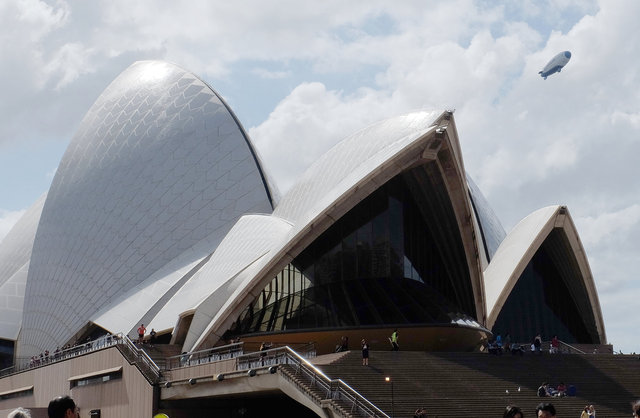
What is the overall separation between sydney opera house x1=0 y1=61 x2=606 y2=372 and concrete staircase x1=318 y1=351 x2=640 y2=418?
3.97 meters

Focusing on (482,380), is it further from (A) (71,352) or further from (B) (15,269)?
(B) (15,269)

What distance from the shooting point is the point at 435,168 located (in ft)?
94.9

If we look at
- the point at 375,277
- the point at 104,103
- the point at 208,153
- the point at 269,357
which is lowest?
the point at 269,357

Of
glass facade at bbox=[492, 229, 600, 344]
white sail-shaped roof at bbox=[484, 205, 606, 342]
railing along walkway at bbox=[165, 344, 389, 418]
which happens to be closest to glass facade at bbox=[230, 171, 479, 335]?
white sail-shaped roof at bbox=[484, 205, 606, 342]

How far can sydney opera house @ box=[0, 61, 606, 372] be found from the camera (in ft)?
88.3

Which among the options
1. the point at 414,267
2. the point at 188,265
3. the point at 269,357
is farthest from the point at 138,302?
the point at 269,357

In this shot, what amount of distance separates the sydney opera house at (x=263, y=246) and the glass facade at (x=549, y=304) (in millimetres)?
67

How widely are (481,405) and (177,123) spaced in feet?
75.3

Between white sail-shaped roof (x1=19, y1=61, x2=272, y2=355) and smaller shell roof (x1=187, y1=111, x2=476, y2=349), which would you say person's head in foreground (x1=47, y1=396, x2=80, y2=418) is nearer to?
smaller shell roof (x1=187, y1=111, x2=476, y2=349)

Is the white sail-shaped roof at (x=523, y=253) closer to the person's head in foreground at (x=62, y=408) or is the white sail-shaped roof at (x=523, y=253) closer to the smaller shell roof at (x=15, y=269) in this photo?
the smaller shell roof at (x=15, y=269)

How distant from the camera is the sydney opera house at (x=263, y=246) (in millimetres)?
26922

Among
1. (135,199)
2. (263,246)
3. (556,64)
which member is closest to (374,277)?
(263,246)

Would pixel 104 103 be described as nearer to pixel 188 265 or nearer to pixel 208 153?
pixel 208 153

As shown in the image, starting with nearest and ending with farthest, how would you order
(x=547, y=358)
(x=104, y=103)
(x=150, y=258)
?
(x=547, y=358) < (x=150, y=258) < (x=104, y=103)
